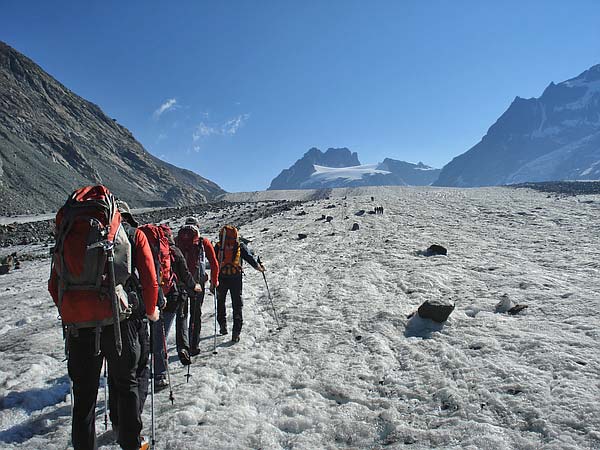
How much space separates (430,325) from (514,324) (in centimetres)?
162

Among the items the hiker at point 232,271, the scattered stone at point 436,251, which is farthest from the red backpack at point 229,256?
the scattered stone at point 436,251

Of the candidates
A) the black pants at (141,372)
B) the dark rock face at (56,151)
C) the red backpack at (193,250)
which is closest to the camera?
the black pants at (141,372)

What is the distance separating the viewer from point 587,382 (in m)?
5.16

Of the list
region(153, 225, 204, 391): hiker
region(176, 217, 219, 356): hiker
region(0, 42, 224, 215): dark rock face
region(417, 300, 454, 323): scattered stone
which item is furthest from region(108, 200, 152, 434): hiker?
region(0, 42, 224, 215): dark rock face

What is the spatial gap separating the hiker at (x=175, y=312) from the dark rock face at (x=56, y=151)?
55801 millimetres

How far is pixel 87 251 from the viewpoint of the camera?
11.1 feet

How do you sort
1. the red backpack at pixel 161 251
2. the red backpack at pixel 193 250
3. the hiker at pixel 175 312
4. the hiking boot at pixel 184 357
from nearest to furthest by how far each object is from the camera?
the red backpack at pixel 161 251, the hiker at pixel 175 312, the hiking boot at pixel 184 357, the red backpack at pixel 193 250

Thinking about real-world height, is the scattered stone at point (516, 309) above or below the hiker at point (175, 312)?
below

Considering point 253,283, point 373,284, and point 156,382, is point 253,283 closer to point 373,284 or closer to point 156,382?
point 373,284

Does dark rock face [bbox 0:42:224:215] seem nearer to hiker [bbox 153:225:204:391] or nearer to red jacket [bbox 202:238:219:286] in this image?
red jacket [bbox 202:238:219:286]

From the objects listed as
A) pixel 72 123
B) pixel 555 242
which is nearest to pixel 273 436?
pixel 555 242

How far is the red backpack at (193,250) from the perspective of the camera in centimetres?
679

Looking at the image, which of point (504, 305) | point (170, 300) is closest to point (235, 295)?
point (170, 300)

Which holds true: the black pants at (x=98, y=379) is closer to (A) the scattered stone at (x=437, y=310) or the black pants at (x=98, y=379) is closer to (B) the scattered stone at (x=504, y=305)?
(A) the scattered stone at (x=437, y=310)
